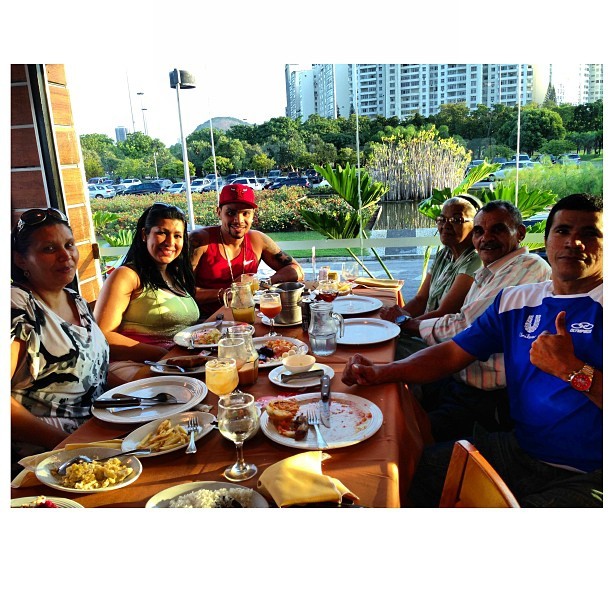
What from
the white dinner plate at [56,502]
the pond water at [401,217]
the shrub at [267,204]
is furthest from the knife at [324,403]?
the shrub at [267,204]

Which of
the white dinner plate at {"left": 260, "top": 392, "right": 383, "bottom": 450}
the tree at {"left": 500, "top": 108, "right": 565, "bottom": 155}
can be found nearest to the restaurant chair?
the white dinner plate at {"left": 260, "top": 392, "right": 383, "bottom": 450}

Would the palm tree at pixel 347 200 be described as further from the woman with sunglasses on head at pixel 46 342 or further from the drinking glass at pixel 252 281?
the woman with sunglasses on head at pixel 46 342

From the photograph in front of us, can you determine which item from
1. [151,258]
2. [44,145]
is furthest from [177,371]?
[44,145]

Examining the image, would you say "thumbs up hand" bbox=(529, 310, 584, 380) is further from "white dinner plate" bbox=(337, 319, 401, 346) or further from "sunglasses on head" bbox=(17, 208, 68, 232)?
"sunglasses on head" bbox=(17, 208, 68, 232)

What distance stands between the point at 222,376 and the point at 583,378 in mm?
1069

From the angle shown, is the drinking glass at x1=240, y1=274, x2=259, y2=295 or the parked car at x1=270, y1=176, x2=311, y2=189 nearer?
the drinking glass at x1=240, y1=274, x2=259, y2=295

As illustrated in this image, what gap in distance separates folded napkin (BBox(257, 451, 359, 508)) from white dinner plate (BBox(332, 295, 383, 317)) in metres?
1.51

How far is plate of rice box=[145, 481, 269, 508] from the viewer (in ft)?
3.35

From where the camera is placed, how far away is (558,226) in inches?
65.3

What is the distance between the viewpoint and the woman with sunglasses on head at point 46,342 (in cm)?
164

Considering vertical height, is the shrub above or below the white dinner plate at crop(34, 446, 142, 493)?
above

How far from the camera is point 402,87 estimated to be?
5969 mm

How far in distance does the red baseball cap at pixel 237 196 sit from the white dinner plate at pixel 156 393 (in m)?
1.91

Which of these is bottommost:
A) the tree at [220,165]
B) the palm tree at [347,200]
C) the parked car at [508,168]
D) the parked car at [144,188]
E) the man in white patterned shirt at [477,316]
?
the man in white patterned shirt at [477,316]
